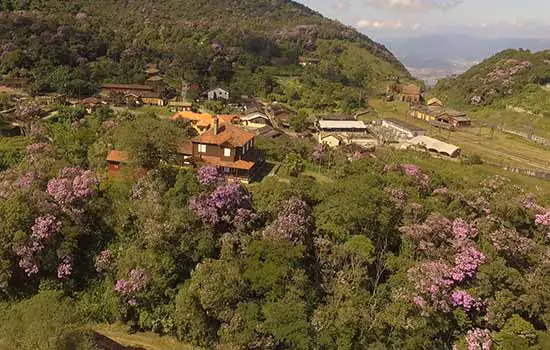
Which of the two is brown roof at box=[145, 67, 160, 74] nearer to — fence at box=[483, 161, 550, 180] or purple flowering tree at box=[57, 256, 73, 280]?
purple flowering tree at box=[57, 256, 73, 280]

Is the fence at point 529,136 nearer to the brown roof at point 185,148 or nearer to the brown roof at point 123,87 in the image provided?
the brown roof at point 185,148

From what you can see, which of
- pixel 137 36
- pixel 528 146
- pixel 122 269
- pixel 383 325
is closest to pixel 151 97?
pixel 137 36

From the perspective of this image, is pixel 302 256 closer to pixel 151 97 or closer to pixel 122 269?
pixel 122 269

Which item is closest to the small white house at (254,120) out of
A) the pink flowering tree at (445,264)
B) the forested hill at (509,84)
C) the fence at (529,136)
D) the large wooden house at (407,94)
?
the pink flowering tree at (445,264)

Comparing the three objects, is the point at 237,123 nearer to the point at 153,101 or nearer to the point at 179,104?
the point at 179,104

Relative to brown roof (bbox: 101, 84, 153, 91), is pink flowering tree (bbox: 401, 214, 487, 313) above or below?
below

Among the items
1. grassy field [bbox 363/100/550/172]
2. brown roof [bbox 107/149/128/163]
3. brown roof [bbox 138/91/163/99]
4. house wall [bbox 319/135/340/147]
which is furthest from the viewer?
brown roof [bbox 138/91/163/99]

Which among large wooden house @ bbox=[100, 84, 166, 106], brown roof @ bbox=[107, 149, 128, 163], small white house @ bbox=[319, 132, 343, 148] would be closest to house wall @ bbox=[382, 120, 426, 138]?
small white house @ bbox=[319, 132, 343, 148]
